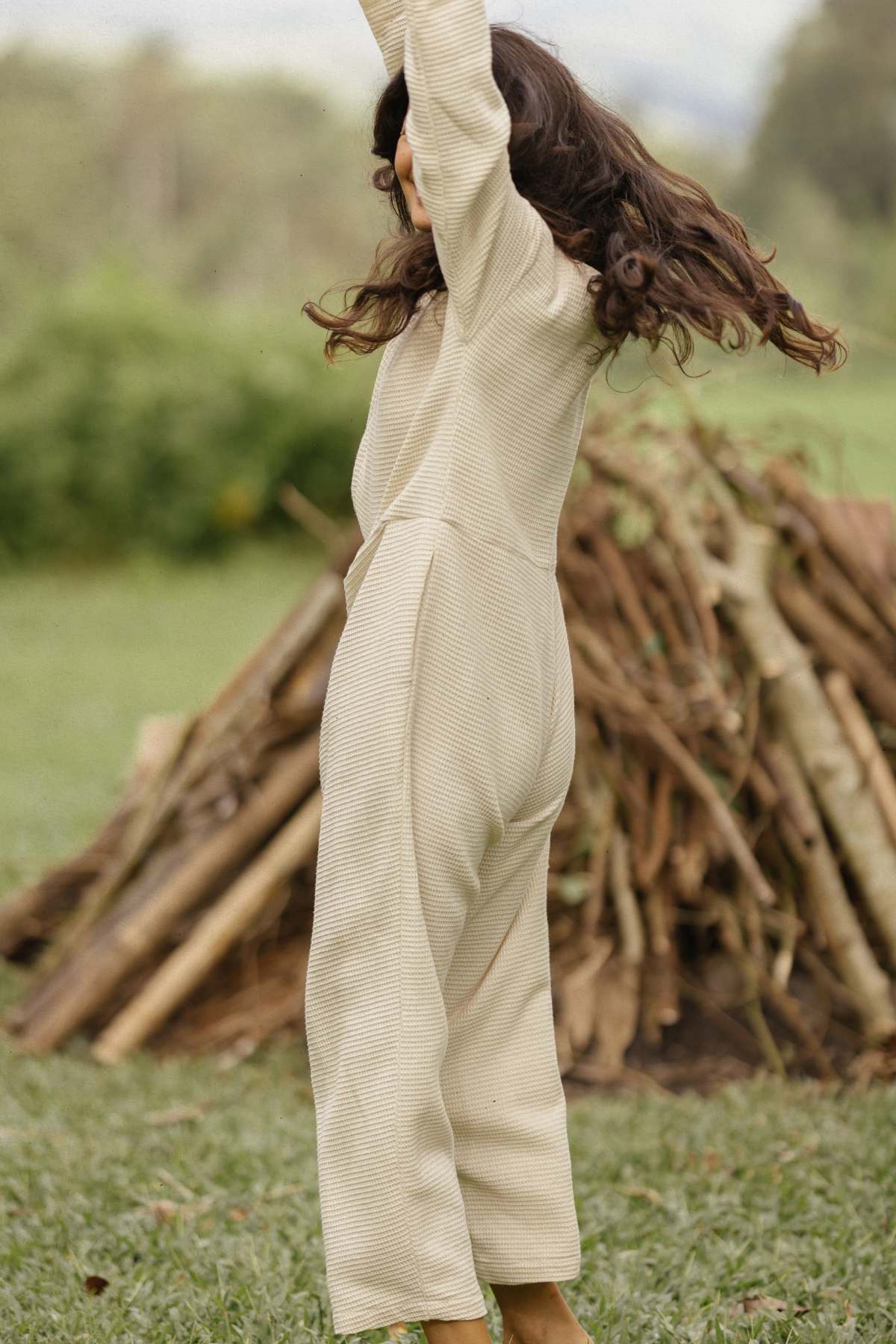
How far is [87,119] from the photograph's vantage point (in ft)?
90.4

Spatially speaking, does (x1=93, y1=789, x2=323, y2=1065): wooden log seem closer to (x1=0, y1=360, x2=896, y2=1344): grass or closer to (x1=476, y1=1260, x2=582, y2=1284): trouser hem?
(x1=0, y1=360, x2=896, y2=1344): grass

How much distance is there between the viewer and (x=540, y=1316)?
208 cm

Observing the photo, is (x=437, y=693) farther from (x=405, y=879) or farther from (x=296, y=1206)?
(x=296, y=1206)

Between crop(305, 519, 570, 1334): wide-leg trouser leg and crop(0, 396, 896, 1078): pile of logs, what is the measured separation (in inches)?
76.3

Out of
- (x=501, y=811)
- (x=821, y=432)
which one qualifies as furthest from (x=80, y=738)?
(x=501, y=811)

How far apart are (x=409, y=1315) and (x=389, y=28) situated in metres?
1.52

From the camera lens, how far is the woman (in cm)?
182

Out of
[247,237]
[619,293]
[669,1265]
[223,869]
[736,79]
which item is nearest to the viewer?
[619,293]

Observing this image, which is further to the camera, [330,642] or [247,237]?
[247,237]

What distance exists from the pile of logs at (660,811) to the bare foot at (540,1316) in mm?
1675

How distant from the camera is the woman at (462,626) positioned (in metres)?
1.82

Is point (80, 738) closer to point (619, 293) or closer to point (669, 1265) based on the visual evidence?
point (669, 1265)

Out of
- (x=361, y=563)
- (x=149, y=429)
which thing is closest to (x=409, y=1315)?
(x=361, y=563)

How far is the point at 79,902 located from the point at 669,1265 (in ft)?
8.08
